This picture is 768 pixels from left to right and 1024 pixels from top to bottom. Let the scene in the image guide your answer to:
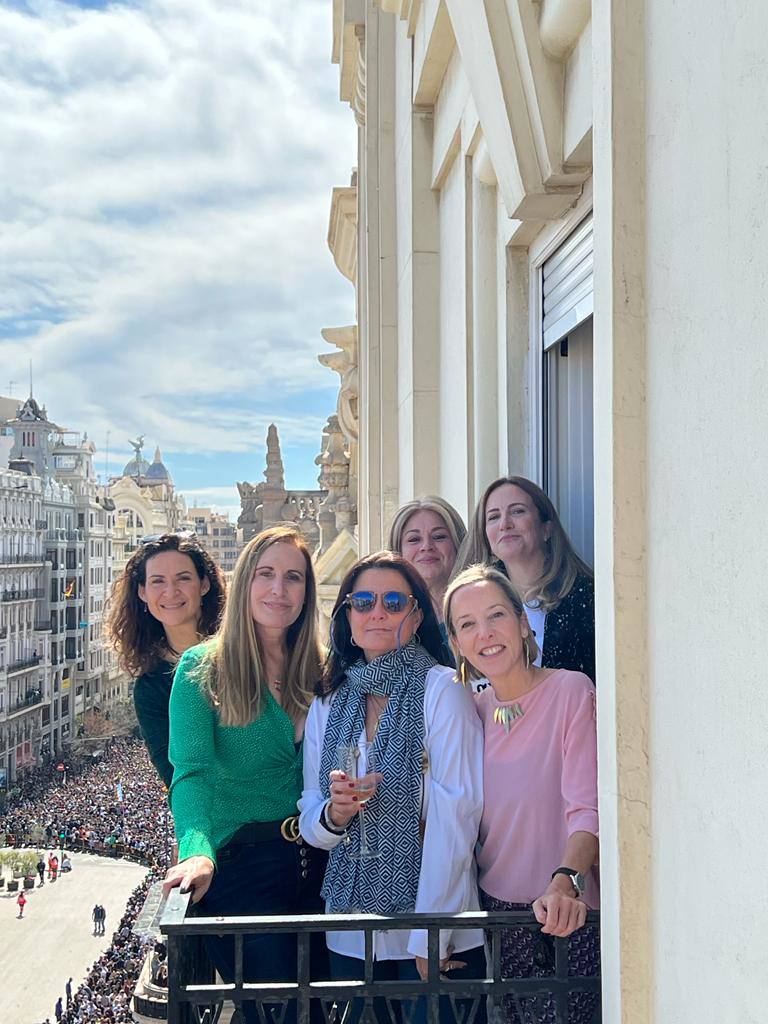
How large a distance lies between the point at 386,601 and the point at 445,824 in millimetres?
703

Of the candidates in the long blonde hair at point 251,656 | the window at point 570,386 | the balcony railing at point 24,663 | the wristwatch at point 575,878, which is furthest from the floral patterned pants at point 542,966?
the balcony railing at point 24,663

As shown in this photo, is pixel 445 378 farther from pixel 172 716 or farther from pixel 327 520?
pixel 327 520

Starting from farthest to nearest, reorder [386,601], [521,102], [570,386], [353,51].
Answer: [353,51] → [570,386] → [521,102] → [386,601]

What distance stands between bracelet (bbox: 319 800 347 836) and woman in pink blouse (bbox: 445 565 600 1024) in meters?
0.38

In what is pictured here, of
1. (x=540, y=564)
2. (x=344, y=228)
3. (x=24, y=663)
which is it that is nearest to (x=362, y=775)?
(x=540, y=564)

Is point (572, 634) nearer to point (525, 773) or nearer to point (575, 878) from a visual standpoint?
point (525, 773)

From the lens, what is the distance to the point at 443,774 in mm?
2908

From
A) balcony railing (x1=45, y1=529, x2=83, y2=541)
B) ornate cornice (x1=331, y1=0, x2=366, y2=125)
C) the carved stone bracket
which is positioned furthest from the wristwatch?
balcony railing (x1=45, y1=529, x2=83, y2=541)

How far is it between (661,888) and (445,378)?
203 inches

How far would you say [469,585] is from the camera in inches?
116

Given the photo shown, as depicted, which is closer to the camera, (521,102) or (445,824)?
(445,824)

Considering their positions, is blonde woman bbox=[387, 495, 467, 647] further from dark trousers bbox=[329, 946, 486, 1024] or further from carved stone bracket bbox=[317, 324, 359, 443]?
carved stone bracket bbox=[317, 324, 359, 443]

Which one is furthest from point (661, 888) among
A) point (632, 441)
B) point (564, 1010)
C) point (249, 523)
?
point (249, 523)

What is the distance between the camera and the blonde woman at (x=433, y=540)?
457 centimetres
